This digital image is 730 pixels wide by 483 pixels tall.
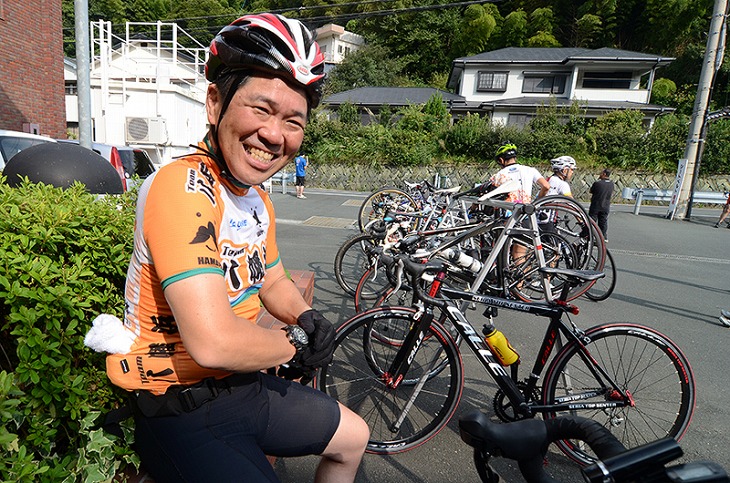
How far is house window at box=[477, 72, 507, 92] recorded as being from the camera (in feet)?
115

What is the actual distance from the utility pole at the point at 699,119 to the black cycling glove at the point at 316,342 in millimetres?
17630

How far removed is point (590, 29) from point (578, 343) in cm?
5462

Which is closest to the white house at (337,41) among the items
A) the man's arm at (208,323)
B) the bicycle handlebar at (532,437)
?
the man's arm at (208,323)

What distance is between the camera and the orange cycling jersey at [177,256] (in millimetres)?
1199

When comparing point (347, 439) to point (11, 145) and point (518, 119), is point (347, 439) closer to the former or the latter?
point (11, 145)

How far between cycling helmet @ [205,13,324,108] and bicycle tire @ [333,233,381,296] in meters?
3.25

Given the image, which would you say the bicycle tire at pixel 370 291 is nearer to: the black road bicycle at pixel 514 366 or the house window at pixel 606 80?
the black road bicycle at pixel 514 366

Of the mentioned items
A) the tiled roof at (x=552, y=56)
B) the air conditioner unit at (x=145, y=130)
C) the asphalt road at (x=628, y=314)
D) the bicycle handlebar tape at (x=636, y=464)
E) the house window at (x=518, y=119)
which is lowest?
the asphalt road at (x=628, y=314)

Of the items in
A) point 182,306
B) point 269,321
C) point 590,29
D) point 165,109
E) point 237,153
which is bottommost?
point 269,321

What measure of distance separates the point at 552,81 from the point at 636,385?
36910 millimetres

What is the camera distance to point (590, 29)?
149 feet

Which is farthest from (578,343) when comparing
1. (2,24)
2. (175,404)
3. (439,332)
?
(2,24)

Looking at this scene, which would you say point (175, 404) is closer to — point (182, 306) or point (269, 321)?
point (182, 306)

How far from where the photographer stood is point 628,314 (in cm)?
525
